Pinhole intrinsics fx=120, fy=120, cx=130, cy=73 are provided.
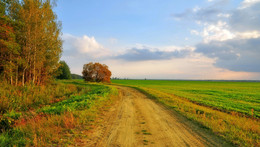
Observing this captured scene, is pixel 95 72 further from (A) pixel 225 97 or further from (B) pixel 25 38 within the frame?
(A) pixel 225 97

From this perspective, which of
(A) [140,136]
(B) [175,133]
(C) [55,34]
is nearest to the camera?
(A) [140,136]

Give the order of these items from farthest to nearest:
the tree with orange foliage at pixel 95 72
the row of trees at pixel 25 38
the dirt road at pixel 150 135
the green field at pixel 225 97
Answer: the tree with orange foliage at pixel 95 72 → the row of trees at pixel 25 38 → the green field at pixel 225 97 → the dirt road at pixel 150 135

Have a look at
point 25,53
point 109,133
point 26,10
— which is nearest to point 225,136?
point 109,133

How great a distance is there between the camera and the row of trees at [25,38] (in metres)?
17.3

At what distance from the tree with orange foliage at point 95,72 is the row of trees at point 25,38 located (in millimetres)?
24469

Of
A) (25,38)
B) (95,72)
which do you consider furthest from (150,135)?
(95,72)

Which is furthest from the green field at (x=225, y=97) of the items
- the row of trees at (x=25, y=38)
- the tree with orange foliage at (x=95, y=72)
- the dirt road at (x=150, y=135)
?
the row of trees at (x=25, y=38)

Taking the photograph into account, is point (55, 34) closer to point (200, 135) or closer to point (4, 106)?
point (4, 106)

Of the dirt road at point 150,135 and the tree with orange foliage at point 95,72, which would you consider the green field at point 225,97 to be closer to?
the dirt road at point 150,135

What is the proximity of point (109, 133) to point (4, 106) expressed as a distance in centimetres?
1321

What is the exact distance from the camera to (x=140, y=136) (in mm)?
5555

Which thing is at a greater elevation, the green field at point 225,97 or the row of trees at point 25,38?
the row of trees at point 25,38

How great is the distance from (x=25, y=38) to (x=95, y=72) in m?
29.5

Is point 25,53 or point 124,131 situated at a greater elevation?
point 25,53
